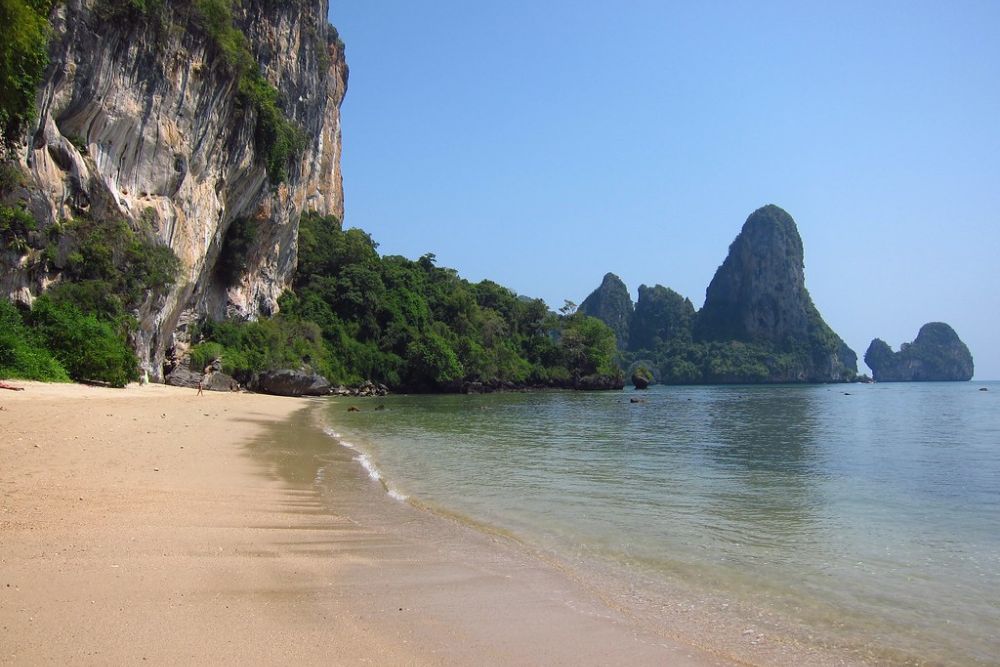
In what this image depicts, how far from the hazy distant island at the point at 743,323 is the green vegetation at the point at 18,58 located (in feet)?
399

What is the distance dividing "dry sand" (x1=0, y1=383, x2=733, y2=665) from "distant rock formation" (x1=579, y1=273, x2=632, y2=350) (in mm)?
140964

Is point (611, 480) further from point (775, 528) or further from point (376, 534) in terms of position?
point (376, 534)

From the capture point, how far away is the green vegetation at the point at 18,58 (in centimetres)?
1196

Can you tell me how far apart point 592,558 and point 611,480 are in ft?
14.8

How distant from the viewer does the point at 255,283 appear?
46.6 meters

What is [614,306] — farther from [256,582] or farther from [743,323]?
[256,582]

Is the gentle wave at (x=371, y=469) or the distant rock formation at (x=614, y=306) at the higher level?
the distant rock formation at (x=614, y=306)

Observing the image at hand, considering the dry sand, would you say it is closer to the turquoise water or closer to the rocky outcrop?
the turquoise water

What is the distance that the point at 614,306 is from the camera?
147000 millimetres

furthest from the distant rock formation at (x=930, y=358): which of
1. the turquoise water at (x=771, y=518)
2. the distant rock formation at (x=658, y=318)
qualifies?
the turquoise water at (x=771, y=518)

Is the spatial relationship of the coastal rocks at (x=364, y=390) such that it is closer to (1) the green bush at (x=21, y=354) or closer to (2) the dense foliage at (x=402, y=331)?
(2) the dense foliage at (x=402, y=331)

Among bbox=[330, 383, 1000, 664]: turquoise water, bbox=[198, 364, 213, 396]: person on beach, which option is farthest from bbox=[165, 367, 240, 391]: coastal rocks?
bbox=[330, 383, 1000, 664]: turquoise water

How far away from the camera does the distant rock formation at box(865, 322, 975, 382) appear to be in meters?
155

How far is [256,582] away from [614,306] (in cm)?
14559
